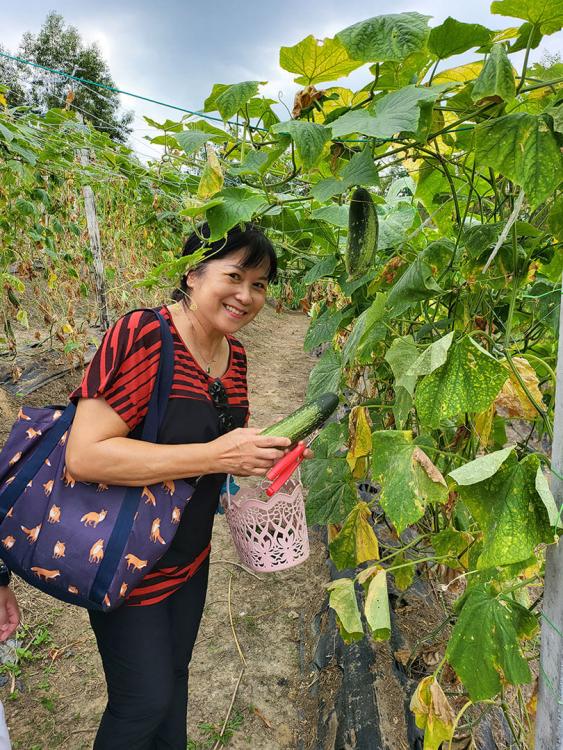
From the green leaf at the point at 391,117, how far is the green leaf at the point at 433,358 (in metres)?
0.29

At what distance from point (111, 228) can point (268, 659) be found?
525 cm

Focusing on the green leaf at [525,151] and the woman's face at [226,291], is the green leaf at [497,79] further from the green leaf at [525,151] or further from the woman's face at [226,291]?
the woman's face at [226,291]

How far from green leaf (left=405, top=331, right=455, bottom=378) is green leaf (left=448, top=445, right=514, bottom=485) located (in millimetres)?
142

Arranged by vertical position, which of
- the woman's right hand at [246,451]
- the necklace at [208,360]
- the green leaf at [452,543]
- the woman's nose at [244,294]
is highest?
the woman's nose at [244,294]

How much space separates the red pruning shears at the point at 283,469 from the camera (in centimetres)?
112

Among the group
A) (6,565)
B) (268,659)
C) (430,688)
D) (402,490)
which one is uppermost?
(402,490)

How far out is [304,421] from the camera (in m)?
1.21

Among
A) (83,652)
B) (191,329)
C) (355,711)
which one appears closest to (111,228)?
(83,652)

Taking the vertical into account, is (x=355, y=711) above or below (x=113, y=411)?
below

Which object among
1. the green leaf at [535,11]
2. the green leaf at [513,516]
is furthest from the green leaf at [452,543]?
the green leaf at [535,11]

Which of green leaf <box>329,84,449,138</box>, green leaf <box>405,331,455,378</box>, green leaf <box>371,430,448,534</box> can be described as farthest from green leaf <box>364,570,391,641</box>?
green leaf <box>329,84,449,138</box>

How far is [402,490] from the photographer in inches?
32.4

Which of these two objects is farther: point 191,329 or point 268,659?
point 268,659

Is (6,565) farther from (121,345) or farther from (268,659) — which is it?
(268,659)
